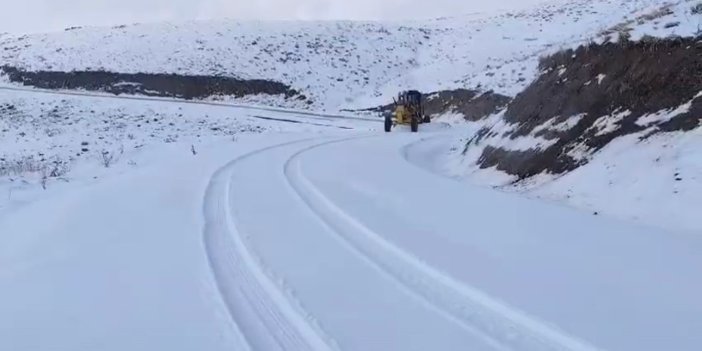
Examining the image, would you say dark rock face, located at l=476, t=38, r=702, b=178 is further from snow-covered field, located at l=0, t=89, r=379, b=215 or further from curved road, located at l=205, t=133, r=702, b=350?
snow-covered field, located at l=0, t=89, r=379, b=215

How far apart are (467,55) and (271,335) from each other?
4695 centimetres

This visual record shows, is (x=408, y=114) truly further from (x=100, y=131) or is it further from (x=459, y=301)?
(x=459, y=301)

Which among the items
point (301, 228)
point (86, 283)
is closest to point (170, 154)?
point (301, 228)

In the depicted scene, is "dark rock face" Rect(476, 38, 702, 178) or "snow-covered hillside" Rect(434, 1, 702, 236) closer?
"snow-covered hillside" Rect(434, 1, 702, 236)

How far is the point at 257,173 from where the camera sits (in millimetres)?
13500

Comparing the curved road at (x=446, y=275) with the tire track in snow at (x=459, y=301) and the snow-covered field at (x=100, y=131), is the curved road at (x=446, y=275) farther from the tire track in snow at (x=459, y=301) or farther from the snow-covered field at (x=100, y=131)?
the snow-covered field at (x=100, y=131)

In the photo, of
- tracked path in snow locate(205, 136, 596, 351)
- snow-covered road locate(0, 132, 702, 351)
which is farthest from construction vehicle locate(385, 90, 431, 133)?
tracked path in snow locate(205, 136, 596, 351)

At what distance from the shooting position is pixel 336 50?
53.9 m

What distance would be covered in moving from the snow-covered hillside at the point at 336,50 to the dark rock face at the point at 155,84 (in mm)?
1136

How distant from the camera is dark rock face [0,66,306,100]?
44625mm

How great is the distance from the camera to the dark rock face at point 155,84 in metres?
44.6

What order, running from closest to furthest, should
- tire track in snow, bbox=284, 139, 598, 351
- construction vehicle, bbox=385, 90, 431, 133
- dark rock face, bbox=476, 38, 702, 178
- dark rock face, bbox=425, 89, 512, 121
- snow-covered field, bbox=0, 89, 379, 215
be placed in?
1. tire track in snow, bbox=284, 139, 598, 351
2. dark rock face, bbox=476, 38, 702, 178
3. snow-covered field, bbox=0, 89, 379, 215
4. construction vehicle, bbox=385, 90, 431, 133
5. dark rock face, bbox=425, 89, 512, 121

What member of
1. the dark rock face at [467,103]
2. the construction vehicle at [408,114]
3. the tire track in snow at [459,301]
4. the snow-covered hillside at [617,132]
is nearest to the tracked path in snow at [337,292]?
the tire track in snow at [459,301]

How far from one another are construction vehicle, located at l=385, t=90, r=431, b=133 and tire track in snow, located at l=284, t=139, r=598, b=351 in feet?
71.9
